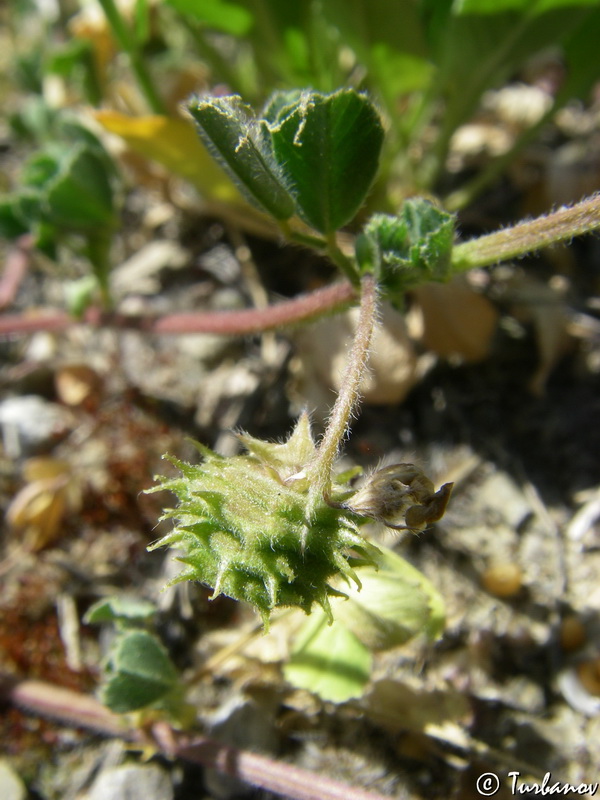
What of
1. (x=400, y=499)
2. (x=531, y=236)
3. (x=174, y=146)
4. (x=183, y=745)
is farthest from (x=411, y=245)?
(x=183, y=745)

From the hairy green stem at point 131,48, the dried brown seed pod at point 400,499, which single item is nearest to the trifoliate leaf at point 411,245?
the dried brown seed pod at point 400,499

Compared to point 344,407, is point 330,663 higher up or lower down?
lower down

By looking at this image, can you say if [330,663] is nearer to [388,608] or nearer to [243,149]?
[388,608]

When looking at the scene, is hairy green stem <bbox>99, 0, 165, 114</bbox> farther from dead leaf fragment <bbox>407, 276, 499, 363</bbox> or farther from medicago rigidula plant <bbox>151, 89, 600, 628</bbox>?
dead leaf fragment <bbox>407, 276, 499, 363</bbox>

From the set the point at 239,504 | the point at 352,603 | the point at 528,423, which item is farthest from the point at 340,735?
the point at 528,423

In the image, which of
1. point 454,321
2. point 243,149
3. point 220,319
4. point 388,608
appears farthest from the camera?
point 454,321

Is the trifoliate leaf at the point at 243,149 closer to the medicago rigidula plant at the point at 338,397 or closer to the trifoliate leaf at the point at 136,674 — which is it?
the medicago rigidula plant at the point at 338,397
